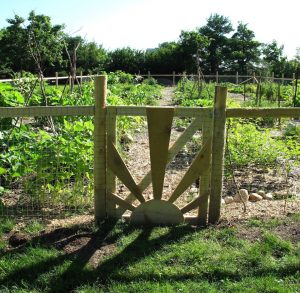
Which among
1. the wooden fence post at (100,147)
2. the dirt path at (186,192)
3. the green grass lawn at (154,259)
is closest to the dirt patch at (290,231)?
the green grass lawn at (154,259)

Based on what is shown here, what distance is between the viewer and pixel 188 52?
2067 inches

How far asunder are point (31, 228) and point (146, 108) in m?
1.78

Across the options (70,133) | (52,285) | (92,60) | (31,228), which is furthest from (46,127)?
(92,60)

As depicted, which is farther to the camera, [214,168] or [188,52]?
[188,52]

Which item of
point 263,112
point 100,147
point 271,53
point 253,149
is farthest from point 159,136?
point 271,53

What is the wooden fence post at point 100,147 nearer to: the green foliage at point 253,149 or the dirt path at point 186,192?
the dirt path at point 186,192

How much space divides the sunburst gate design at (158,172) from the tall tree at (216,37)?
56.4 m

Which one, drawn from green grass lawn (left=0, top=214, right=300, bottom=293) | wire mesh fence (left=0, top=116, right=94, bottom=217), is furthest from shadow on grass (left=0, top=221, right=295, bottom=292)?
wire mesh fence (left=0, top=116, right=94, bottom=217)

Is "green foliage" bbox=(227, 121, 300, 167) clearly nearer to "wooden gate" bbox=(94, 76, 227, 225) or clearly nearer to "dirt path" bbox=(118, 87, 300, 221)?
"dirt path" bbox=(118, 87, 300, 221)

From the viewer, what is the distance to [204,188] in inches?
190

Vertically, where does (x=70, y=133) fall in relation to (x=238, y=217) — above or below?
above

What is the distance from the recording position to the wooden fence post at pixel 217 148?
4672 mm

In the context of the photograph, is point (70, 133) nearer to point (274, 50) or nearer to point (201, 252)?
point (201, 252)

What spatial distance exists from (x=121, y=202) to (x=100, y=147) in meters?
0.65
